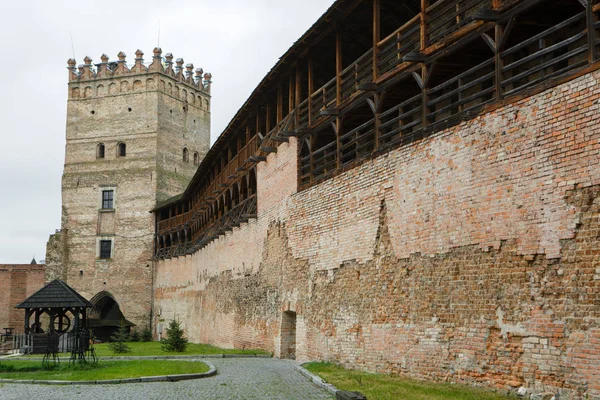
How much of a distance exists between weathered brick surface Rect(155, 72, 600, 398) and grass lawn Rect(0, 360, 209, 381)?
3.33 metres

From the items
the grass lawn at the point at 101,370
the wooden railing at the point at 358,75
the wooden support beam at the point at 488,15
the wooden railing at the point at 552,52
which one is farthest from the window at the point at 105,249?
the wooden support beam at the point at 488,15

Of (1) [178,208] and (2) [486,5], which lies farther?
(1) [178,208]

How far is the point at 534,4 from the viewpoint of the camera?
10039mm

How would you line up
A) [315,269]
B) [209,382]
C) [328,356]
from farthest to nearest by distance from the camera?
1. [315,269]
2. [328,356]
3. [209,382]

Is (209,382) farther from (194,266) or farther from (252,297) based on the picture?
(194,266)

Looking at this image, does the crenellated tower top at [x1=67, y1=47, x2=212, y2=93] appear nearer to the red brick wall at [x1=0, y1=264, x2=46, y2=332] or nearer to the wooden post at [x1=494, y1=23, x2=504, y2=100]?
the red brick wall at [x1=0, y1=264, x2=46, y2=332]

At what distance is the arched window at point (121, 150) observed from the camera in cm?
4659

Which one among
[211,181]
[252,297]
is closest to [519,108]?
[252,297]

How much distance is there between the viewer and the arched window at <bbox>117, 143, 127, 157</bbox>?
4659cm

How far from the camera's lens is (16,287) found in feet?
154

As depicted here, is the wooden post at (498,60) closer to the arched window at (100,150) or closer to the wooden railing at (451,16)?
Answer: the wooden railing at (451,16)

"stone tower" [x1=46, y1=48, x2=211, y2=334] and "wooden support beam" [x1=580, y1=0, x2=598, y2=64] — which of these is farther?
"stone tower" [x1=46, y1=48, x2=211, y2=334]

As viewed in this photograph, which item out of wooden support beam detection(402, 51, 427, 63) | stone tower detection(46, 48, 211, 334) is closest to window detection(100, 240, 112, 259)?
stone tower detection(46, 48, 211, 334)

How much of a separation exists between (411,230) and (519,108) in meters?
3.42
